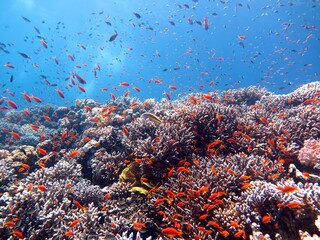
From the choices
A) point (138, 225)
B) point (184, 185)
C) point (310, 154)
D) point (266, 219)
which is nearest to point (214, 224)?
point (266, 219)

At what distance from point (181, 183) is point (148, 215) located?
3.14ft

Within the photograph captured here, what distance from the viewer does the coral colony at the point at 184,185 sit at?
12.7 ft

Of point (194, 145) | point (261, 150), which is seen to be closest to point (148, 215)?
point (194, 145)

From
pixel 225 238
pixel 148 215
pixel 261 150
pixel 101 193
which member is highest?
pixel 261 150

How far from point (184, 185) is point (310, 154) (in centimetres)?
314

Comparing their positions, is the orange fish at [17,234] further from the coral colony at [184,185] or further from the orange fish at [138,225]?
the orange fish at [138,225]

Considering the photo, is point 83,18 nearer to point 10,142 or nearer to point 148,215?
point 10,142

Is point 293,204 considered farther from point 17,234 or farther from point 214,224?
point 17,234

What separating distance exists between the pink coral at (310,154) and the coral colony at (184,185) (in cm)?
2

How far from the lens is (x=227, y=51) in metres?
95.2

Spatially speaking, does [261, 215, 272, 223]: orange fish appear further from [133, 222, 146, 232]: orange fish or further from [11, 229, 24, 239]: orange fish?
[11, 229, 24, 239]: orange fish

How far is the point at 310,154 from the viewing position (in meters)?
5.49

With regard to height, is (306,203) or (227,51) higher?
(227,51)

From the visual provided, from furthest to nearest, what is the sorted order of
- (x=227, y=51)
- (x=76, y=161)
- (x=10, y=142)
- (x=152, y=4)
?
(x=227, y=51), (x=152, y=4), (x=10, y=142), (x=76, y=161)
